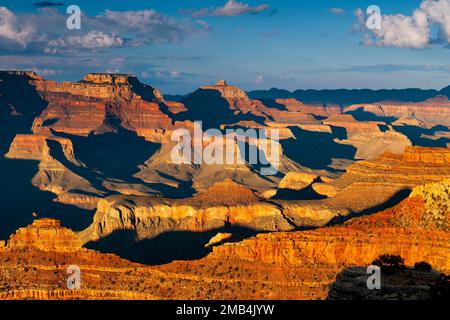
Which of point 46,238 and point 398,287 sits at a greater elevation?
point 46,238

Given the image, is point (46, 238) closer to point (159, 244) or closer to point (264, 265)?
point (264, 265)

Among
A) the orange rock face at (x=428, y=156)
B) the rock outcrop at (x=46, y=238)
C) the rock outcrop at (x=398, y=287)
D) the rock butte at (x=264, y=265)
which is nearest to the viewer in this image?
the rock outcrop at (x=398, y=287)

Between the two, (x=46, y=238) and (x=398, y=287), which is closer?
(x=398, y=287)

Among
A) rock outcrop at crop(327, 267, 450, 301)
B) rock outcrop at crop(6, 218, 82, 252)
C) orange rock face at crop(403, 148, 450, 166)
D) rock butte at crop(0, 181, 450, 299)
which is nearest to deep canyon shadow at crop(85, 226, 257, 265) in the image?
orange rock face at crop(403, 148, 450, 166)

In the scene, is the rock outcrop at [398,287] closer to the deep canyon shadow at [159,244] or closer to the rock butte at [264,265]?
the rock butte at [264,265]

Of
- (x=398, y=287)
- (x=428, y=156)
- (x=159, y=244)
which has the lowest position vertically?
(x=159, y=244)

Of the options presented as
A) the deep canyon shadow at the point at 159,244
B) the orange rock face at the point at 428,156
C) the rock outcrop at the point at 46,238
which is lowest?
the deep canyon shadow at the point at 159,244

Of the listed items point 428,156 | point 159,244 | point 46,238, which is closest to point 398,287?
point 46,238

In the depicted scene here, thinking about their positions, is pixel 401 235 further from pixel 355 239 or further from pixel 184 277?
pixel 184 277

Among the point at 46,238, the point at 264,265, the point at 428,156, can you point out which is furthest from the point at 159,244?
the point at 264,265

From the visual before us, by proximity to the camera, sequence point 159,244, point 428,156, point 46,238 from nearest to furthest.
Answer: point 46,238
point 159,244
point 428,156

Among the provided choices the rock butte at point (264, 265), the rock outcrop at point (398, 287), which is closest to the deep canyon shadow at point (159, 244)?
the rock butte at point (264, 265)

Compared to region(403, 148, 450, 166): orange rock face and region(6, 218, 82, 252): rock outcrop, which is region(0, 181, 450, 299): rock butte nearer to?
region(6, 218, 82, 252): rock outcrop

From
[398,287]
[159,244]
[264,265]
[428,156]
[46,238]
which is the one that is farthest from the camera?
[428,156]
